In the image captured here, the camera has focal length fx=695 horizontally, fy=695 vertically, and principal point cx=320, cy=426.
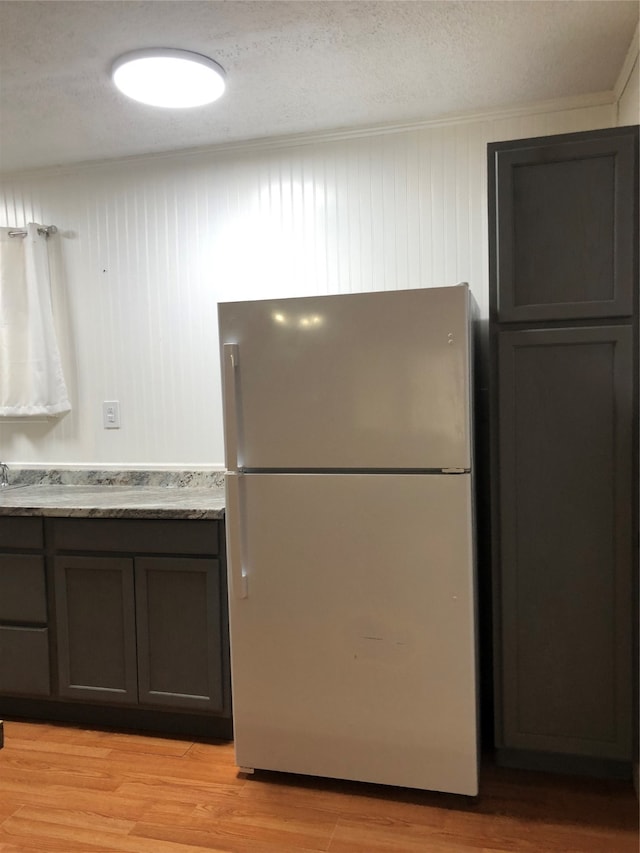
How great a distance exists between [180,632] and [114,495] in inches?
26.4

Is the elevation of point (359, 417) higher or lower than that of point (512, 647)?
higher

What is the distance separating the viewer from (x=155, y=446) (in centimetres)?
307

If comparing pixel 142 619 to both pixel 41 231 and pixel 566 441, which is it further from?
pixel 41 231

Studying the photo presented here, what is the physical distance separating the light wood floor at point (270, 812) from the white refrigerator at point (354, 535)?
0.09 metres

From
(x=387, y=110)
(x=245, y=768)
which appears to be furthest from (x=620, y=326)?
(x=245, y=768)

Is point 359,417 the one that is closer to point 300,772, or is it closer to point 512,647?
point 512,647

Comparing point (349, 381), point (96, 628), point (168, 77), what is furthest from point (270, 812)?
point (168, 77)

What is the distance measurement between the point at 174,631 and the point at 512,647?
3.81 ft

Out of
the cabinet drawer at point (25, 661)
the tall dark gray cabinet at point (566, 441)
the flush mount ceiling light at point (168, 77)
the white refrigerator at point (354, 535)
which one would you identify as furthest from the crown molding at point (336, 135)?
the cabinet drawer at point (25, 661)

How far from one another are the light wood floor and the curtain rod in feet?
7.00

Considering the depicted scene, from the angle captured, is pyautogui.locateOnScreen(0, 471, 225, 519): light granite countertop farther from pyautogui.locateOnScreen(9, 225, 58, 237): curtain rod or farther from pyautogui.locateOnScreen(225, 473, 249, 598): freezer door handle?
pyautogui.locateOnScreen(9, 225, 58, 237): curtain rod

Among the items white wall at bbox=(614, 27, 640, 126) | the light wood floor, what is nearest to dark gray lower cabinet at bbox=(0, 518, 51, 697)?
the light wood floor

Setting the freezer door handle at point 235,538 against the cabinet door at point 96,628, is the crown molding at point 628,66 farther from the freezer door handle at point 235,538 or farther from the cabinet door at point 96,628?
the cabinet door at point 96,628

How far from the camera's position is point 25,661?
2635mm
